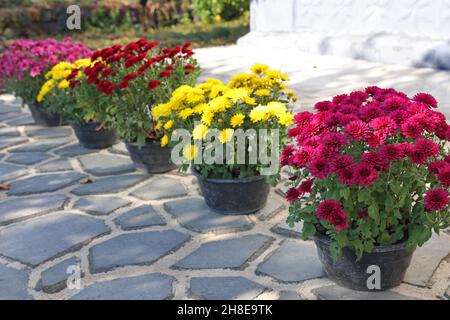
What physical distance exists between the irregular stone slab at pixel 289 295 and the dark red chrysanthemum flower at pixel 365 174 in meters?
0.76

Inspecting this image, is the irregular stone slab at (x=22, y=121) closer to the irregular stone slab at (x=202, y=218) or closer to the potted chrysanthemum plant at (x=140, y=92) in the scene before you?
the potted chrysanthemum plant at (x=140, y=92)

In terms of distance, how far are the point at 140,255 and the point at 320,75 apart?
15.5 feet

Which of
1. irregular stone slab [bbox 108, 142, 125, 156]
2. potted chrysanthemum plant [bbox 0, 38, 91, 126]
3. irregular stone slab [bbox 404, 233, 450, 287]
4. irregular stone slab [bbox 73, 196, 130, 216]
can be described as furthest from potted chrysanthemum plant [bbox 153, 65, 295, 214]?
potted chrysanthemum plant [bbox 0, 38, 91, 126]

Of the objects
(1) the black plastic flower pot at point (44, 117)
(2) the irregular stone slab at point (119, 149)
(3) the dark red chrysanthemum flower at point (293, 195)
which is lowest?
(2) the irregular stone slab at point (119, 149)

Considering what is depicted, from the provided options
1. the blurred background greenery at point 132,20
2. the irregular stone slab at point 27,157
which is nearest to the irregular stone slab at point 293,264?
the irregular stone slab at point 27,157

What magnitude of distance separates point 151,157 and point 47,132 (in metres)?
2.21

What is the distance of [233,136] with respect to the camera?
341 centimetres

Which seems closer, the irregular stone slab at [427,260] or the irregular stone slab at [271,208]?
the irregular stone slab at [427,260]

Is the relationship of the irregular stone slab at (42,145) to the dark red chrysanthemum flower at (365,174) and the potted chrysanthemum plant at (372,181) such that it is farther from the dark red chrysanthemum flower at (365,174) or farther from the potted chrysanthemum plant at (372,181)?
the dark red chrysanthemum flower at (365,174)

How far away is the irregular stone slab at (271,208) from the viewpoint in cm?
364

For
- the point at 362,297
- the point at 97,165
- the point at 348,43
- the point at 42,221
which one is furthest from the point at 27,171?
the point at 348,43

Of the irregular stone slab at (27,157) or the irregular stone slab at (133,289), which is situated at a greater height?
the irregular stone slab at (27,157)

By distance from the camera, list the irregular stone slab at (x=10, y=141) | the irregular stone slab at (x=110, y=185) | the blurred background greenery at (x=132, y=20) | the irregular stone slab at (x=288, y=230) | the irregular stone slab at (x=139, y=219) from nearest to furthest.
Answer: the irregular stone slab at (x=288, y=230) < the irregular stone slab at (x=139, y=219) < the irregular stone slab at (x=110, y=185) < the irregular stone slab at (x=10, y=141) < the blurred background greenery at (x=132, y=20)

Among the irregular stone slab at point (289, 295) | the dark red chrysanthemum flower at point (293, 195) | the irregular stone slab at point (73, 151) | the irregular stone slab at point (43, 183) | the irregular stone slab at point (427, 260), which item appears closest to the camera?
the dark red chrysanthemum flower at point (293, 195)
